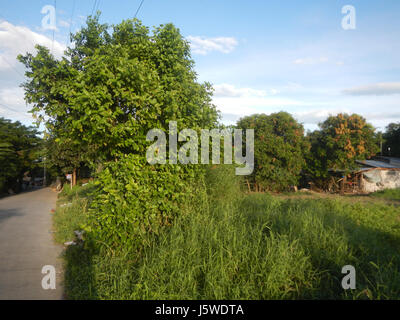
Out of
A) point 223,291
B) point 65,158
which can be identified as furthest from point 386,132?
point 223,291

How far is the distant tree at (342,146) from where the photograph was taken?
17000 mm

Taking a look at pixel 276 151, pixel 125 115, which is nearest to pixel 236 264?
pixel 125 115

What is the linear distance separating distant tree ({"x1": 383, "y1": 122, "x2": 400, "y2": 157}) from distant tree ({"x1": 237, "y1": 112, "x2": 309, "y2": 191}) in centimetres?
1989

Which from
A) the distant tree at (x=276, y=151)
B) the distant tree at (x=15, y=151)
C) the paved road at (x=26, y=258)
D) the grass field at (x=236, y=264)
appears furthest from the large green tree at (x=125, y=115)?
the distant tree at (x=15, y=151)

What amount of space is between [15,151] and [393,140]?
37.9m

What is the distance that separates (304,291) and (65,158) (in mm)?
19817

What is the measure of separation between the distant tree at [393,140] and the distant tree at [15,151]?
114 feet

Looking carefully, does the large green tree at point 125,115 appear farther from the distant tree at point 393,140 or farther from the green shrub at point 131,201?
the distant tree at point 393,140

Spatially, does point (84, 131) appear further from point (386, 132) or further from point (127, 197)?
point (386, 132)

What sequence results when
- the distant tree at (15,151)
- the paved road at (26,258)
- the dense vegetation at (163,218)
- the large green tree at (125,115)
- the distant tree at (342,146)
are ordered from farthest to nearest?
1. the distant tree at (15,151)
2. the distant tree at (342,146)
3. the large green tree at (125,115)
4. the paved road at (26,258)
5. the dense vegetation at (163,218)

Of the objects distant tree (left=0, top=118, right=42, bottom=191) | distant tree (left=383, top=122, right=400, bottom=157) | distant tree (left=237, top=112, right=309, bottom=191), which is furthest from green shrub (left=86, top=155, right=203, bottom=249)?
distant tree (left=383, top=122, right=400, bottom=157)

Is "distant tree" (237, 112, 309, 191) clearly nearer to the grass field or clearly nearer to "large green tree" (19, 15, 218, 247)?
the grass field

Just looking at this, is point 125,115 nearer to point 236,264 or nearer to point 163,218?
point 163,218

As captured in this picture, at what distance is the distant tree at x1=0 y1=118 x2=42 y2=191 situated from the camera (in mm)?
20781
